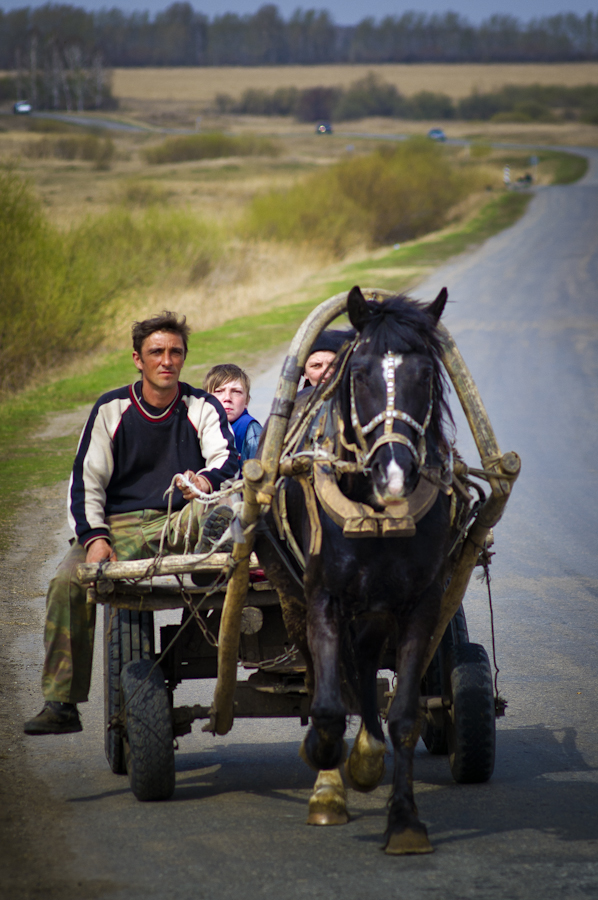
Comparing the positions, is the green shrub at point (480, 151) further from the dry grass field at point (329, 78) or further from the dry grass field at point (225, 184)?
the dry grass field at point (329, 78)

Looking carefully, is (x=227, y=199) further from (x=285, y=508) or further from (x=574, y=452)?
(x=285, y=508)

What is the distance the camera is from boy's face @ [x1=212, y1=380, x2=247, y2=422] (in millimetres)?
5871

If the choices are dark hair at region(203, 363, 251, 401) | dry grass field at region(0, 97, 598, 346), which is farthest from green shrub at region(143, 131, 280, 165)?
dark hair at region(203, 363, 251, 401)

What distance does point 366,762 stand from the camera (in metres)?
3.79

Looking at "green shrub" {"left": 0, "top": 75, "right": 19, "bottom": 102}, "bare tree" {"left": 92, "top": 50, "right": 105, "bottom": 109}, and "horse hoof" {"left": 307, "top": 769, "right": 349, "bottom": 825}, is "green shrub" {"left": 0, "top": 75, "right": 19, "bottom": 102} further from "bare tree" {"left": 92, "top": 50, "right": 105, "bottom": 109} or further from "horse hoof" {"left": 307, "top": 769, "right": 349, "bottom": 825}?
"horse hoof" {"left": 307, "top": 769, "right": 349, "bottom": 825}

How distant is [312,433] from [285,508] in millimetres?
328

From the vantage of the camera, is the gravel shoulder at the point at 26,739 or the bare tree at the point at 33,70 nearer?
the gravel shoulder at the point at 26,739

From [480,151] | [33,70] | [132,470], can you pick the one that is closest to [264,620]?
[132,470]

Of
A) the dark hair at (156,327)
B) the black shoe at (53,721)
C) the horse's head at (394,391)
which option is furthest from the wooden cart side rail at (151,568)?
the dark hair at (156,327)

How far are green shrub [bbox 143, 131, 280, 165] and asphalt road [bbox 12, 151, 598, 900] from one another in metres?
66.8

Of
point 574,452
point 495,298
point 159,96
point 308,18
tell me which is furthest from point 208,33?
point 574,452

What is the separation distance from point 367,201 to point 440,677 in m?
36.1

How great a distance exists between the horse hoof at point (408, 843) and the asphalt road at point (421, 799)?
32 millimetres

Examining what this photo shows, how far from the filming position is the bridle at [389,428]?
340cm
